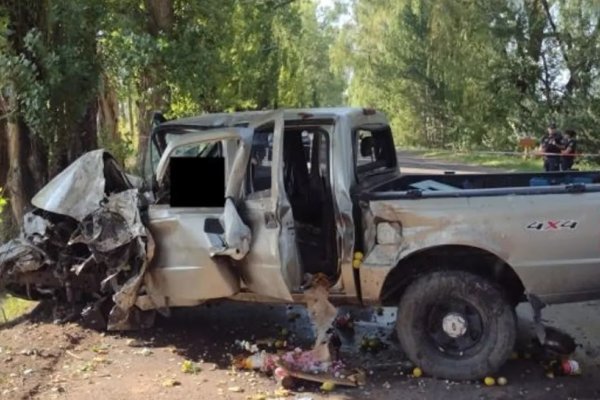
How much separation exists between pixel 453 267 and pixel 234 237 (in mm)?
1700

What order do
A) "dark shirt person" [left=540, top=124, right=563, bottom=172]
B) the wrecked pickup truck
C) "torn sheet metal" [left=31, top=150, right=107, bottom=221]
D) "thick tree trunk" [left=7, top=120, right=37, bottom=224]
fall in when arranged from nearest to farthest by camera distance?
the wrecked pickup truck, "torn sheet metal" [left=31, top=150, right=107, bottom=221], "thick tree trunk" [left=7, top=120, right=37, bottom=224], "dark shirt person" [left=540, top=124, right=563, bottom=172]

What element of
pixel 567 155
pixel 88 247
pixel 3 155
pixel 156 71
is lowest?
pixel 567 155

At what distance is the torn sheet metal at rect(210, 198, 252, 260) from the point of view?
227 inches

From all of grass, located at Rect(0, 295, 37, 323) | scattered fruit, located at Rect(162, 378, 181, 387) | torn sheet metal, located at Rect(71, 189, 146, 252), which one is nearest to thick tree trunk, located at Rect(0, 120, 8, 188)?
grass, located at Rect(0, 295, 37, 323)

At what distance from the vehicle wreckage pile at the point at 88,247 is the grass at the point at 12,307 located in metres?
0.71

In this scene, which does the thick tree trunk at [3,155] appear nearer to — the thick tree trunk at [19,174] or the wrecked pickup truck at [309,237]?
the thick tree trunk at [19,174]

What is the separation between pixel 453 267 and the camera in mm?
5840

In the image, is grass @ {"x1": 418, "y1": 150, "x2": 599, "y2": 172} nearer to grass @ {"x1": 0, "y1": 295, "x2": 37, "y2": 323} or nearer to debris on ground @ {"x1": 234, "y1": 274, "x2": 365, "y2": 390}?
grass @ {"x1": 0, "y1": 295, "x2": 37, "y2": 323}

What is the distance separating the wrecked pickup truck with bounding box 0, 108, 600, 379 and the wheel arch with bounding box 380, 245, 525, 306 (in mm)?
14

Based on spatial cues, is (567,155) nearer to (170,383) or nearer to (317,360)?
(317,360)

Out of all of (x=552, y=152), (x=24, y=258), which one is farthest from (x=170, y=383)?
(x=552, y=152)

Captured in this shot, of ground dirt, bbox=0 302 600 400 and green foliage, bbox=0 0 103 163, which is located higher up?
green foliage, bbox=0 0 103 163

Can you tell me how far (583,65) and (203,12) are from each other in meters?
20.4

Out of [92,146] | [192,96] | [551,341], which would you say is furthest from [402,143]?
[551,341]
